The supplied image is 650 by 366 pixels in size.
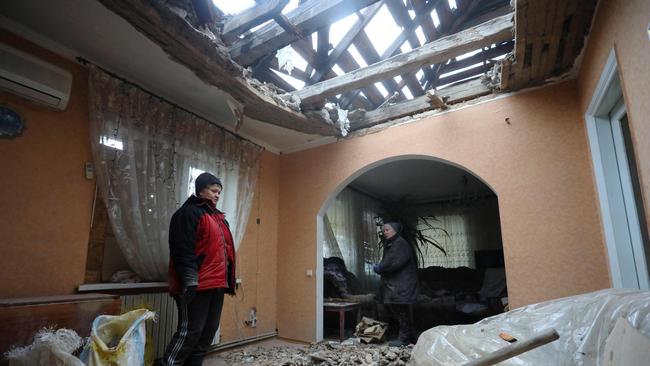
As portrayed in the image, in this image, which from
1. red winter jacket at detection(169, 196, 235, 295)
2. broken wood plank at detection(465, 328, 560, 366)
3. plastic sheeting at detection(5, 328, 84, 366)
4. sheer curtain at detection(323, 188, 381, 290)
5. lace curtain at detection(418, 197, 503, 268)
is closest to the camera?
broken wood plank at detection(465, 328, 560, 366)

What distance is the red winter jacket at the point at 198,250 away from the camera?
2.28 metres

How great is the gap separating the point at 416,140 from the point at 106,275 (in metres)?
3.04

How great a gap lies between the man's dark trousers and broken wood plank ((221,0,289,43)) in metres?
1.90

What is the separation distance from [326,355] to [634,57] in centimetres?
290

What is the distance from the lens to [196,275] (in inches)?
89.2

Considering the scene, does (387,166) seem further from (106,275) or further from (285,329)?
(106,275)

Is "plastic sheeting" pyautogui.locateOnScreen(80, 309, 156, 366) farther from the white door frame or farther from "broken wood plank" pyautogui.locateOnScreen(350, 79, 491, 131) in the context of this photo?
the white door frame

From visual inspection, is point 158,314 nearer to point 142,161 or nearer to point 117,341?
point 117,341

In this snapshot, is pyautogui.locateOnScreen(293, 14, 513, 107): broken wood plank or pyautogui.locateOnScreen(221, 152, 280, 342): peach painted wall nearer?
pyautogui.locateOnScreen(293, 14, 513, 107): broken wood plank

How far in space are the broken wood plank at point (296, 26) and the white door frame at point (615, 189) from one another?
1.66m

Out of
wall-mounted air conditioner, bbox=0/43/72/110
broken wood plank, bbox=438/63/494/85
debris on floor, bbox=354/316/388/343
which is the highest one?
broken wood plank, bbox=438/63/494/85

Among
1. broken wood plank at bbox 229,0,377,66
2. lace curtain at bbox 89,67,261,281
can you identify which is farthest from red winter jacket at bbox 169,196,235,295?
broken wood plank at bbox 229,0,377,66

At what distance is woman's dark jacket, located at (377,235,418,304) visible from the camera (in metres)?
3.54

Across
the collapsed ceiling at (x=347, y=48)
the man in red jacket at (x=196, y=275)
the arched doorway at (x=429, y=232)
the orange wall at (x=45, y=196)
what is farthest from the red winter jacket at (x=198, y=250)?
the arched doorway at (x=429, y=232)
